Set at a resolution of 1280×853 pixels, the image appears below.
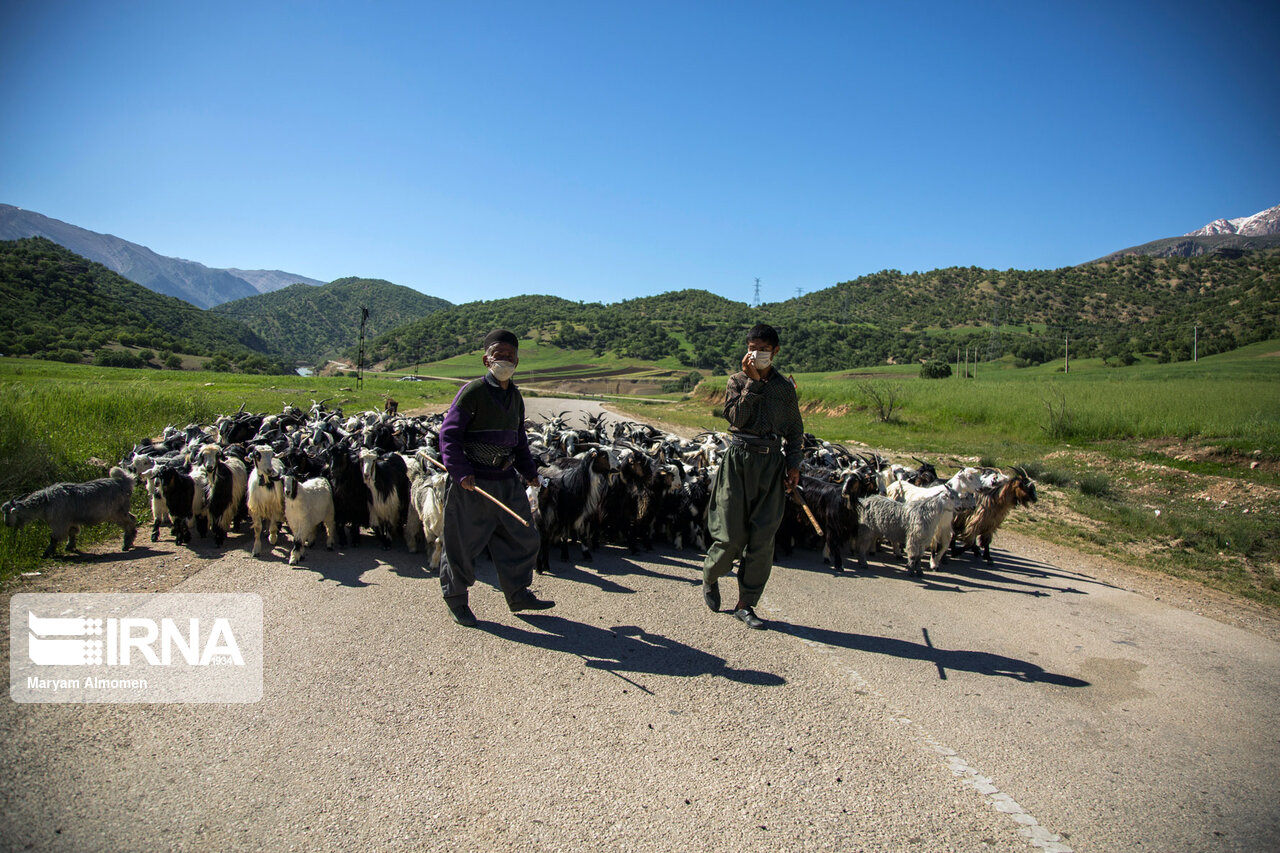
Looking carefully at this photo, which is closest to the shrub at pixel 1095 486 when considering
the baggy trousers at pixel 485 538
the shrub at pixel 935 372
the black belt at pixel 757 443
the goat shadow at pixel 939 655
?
the goat shadow at pixel 939 655

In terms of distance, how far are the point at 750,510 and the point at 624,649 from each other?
5.21ft

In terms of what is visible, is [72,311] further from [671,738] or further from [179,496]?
[671,738]

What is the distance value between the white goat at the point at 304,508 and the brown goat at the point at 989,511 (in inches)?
307

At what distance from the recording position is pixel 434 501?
646cm

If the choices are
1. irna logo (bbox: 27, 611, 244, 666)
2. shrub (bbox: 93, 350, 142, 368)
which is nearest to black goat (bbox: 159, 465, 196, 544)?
irna logo (bbox: 27, 611, 244, 666)

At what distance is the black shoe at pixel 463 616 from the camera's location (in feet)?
16.3

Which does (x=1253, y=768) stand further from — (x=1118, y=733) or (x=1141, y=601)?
(x=1141, y=601)

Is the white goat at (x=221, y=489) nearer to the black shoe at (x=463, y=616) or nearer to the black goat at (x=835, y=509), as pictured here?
the black shoe at (x=463, y=616)

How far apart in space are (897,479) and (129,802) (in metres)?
9.00

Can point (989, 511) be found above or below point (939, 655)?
above

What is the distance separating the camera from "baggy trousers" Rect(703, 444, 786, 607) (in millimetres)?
5148

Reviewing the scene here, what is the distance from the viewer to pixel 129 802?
278 centimetres

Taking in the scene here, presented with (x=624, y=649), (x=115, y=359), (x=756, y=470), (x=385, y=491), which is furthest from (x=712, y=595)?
(x=115, y=359)

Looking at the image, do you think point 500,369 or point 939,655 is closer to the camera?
point 939,655
